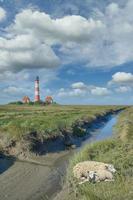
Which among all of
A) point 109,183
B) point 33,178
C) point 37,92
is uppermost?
point 37,92

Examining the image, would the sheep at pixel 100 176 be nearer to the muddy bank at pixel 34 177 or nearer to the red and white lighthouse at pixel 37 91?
the muddy bank at pixel 34 177

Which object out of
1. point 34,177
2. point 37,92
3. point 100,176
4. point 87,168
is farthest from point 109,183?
point 37,92

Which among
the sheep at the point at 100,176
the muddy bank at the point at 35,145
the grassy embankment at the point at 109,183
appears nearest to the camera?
the grassy embankment at the point at 109,183

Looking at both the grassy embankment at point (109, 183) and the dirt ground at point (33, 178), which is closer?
the grassy embankment at point (109, 183)

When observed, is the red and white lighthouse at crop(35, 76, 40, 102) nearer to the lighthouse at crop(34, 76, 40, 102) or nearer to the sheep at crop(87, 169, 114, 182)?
the lighthouse at crop(34, 76, 40, 102)

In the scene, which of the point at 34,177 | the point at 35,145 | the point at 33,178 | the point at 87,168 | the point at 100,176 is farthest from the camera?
the point at 35,145

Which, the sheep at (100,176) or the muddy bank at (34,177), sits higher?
the sheep at (100,176)

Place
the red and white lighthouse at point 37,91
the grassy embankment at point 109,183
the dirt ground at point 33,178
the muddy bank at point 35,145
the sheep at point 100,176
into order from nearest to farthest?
the grassy embankment at point 109,183 → the sheep at point 100,176 → the dirt ground at point 33,178 → the muddy bank at point 35,145 → the red and white lighthouse at point 37,91

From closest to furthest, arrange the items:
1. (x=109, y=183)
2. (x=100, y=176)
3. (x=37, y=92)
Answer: (x=109, y=183), (x=100, y=176), (x=37, y=92)

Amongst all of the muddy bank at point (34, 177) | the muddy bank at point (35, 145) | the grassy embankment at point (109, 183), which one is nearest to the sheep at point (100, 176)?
the grassy embankment at point (109, 183)

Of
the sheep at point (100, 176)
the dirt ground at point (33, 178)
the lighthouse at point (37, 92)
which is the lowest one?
the dirt ground at point (33, 178)

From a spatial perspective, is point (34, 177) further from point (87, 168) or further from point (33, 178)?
point (87, 168)

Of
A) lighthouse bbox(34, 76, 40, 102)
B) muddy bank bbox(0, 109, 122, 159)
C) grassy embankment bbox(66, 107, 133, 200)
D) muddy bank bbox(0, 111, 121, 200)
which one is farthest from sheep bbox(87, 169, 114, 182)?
lighthouse bbox(34, 76, 40, 102)

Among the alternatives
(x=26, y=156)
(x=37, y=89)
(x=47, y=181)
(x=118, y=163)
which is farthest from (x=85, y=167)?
(x=37, y=89)
